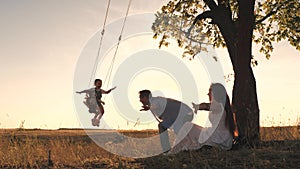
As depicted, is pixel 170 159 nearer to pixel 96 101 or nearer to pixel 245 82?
pixel 96 101

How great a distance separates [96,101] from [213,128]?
3634mm

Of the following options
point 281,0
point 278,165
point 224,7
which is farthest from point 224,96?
A: point 281,0

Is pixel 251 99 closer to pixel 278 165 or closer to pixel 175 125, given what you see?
pixel 175 125

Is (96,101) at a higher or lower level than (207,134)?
higher

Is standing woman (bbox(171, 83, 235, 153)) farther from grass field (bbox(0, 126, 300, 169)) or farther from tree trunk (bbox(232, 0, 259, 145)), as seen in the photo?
tree trunk (bbox(232, 0, 259, 145))

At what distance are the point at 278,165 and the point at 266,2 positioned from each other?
10203 mm

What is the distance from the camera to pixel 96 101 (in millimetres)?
13773

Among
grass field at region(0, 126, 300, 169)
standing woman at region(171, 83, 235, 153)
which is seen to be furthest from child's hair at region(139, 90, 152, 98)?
grass field at region(0, 126, 300, 169)

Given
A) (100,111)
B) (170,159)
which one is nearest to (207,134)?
(170,159)

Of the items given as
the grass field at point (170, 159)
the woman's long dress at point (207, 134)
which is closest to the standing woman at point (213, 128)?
the woman's long dress at point (207, 134)

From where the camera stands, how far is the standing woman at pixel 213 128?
11602 mm

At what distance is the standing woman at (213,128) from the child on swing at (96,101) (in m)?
2.95

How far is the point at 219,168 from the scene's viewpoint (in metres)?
9.46

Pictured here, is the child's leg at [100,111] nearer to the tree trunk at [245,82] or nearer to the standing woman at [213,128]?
the standing woman at [213,128]
